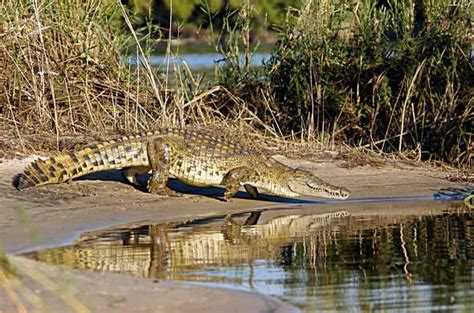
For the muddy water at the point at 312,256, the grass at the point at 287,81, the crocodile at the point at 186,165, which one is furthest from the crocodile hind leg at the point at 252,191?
the grass at the point at 287,81

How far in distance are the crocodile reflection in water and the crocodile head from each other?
1.80 ft

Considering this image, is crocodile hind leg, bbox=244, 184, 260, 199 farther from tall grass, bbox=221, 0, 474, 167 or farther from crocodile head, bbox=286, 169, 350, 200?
→ tall grass, bbox=221, 0, 474, 167

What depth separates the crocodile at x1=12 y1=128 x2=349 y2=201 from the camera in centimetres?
1046

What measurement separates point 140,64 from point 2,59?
165 centimetres

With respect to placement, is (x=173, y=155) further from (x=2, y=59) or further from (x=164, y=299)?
(x=164, y=299)

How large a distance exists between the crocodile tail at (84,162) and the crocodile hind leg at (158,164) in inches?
5.0

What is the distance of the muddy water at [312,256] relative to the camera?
22.2ft

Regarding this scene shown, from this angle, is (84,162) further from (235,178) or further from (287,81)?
(287,81)

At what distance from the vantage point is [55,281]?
22.0 ft

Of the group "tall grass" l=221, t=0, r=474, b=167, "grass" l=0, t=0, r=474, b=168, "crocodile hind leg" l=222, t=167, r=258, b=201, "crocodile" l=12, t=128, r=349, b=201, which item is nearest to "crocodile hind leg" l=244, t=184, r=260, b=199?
"crocodile" l=12, t=128, r=349, b=201

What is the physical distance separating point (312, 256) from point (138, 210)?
246cm

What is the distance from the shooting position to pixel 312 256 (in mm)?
8156

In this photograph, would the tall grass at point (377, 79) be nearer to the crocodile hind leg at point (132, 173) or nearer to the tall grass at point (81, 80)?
the tall grass at point (81, 80)

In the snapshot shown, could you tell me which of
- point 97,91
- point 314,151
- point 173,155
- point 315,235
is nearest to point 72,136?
point 97,91
